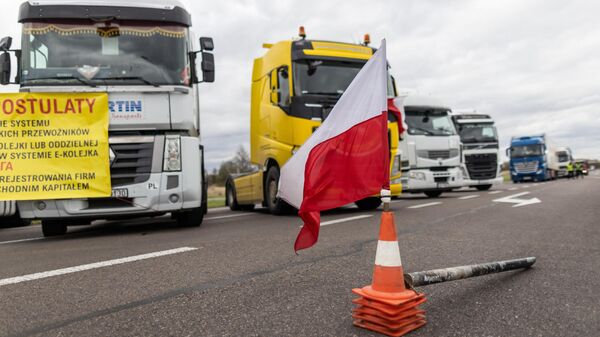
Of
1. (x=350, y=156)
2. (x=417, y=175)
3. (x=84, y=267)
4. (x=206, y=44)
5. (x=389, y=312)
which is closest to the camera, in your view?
(x=389, y=312)

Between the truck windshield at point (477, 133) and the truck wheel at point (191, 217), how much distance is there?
14863mm

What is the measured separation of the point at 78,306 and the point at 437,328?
221 cm

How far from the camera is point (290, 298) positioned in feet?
10.6

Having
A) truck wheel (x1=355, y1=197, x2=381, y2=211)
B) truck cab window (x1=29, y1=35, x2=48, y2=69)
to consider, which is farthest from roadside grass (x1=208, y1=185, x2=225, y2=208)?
truck cab window (x1=29, y1=35, x2=48, y2=69)

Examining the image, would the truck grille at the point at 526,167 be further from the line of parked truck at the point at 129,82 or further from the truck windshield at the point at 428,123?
the line of parked truck at the point at 129,82

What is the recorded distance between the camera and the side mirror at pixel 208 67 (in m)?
7.83

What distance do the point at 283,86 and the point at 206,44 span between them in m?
2.12

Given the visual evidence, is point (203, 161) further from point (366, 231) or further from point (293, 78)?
point (366, 231)

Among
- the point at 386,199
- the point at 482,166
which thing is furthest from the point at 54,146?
the point at 482,166

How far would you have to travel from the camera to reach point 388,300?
8.29ft

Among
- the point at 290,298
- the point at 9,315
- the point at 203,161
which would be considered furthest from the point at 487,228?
the point at 9,315

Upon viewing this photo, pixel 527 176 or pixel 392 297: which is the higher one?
pixel 392 297

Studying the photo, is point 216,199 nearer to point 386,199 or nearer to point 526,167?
point 526,167

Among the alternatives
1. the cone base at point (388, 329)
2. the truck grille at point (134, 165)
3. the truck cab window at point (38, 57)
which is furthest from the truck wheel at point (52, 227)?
the cone base at point (388, 329)
